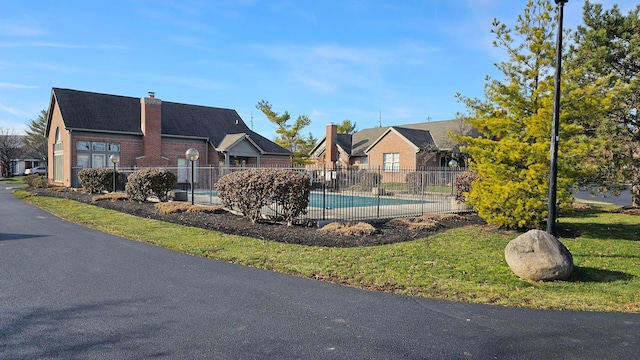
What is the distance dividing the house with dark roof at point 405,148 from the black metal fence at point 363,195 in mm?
11181

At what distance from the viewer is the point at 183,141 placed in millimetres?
32281

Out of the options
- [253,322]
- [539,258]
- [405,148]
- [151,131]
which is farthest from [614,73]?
[151,131]

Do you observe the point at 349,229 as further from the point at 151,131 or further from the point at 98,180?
the point at 151,131

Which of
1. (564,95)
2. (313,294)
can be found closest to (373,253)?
(313,294)

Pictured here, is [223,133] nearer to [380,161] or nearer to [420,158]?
[380,161]

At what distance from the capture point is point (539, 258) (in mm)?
6848

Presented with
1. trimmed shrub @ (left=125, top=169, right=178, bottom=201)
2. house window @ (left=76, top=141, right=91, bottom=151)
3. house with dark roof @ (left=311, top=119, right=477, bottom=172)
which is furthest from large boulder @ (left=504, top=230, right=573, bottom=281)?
house window @ (left=76, top=141, right=91, bottom=151)

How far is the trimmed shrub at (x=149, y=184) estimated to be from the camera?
688 inches

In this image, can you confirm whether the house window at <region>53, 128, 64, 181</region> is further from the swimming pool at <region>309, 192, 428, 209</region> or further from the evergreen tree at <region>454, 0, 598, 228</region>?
the evergreen tree at <region>454, 0, 598, 228</region>

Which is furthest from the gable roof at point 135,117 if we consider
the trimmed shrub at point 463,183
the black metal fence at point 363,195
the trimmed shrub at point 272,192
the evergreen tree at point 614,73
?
the evergreen tree at point 614,73

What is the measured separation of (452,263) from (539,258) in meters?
1.57

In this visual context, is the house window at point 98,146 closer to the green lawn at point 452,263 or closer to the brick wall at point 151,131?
the brick wall at point 151,131

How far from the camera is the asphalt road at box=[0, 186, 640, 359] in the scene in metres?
4.05

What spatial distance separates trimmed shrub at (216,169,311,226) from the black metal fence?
0.44 metres
